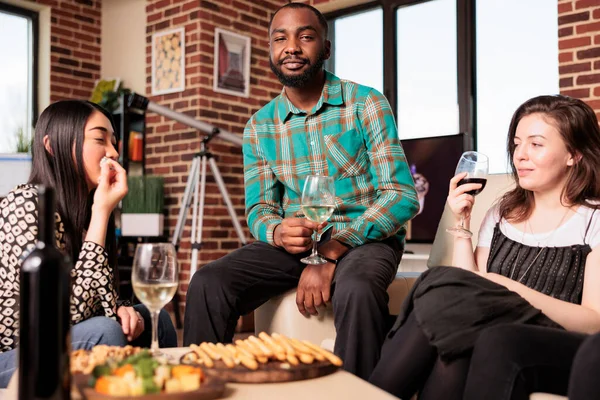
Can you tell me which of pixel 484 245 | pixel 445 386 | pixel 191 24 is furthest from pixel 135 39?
pixel 445 386

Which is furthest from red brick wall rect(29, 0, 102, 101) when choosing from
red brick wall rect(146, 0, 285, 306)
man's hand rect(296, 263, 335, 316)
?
man's hand rect(296, 263, 335, 316)

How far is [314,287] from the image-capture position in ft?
6.37

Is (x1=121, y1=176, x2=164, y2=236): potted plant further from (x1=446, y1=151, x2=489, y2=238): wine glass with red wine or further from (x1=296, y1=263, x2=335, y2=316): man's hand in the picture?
(x1=446, y1=151, x2=489, y2=238): wine glass with red wine

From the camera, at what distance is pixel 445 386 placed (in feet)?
4.30

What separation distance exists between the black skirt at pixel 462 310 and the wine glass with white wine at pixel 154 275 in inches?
21.8

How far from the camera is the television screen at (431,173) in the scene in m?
4.04

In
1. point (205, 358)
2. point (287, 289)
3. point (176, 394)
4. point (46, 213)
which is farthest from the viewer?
point (287, 289)

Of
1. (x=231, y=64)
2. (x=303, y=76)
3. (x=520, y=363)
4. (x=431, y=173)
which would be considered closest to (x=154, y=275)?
(x=520, y=363)

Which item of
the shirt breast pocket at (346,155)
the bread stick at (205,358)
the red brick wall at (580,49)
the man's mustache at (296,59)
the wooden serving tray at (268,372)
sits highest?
the red brick wall at (580,49)

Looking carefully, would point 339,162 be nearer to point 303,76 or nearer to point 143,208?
point 303,76

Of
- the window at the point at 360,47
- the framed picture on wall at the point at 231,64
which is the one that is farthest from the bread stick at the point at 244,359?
the window at the point at 360,47

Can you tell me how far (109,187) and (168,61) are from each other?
3.15 m

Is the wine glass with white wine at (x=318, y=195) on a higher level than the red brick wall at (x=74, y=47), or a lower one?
lower

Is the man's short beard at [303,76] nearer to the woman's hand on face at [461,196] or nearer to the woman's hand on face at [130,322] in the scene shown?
the woman's hand on face at [461,196]
